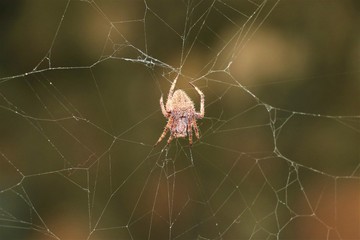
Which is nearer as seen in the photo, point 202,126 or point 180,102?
point 180,102

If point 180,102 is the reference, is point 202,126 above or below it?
below

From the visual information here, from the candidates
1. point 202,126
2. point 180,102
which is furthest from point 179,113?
point 202,126

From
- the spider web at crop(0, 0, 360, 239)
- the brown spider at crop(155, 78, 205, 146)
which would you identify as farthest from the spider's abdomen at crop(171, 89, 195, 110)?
the spider web at crop(0, 0, 360, 239)

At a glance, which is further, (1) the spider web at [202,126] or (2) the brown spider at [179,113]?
(1) the spider web at [202,126]

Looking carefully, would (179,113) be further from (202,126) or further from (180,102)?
(202,126)

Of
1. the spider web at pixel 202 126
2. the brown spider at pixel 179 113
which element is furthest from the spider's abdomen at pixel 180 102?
the spider web at pixel 202 126

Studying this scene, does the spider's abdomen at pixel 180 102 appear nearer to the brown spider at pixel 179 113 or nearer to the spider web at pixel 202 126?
the brown spider at pixel 179 113

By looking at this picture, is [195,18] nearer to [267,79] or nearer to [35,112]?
[267,79]

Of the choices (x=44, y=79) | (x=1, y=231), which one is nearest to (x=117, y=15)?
(x=44, y=79)

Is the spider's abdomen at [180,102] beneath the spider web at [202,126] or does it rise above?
above
